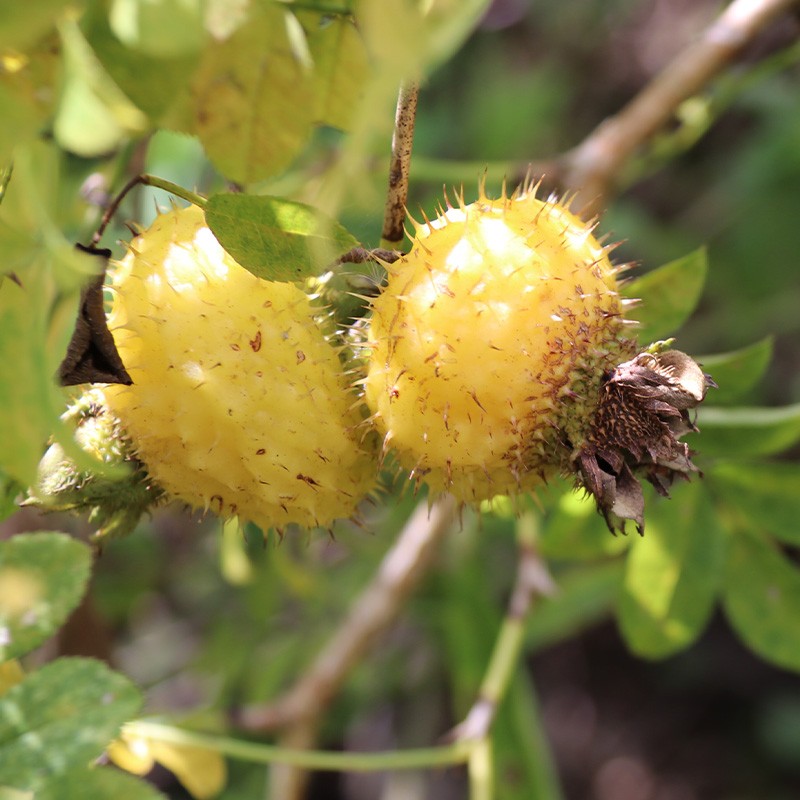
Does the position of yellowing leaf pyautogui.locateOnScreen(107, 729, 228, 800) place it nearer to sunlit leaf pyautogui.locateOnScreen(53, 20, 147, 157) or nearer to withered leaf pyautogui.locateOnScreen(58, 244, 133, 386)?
withered leaf pyautogui.locateOnScreen(58, 244, 133, 386)

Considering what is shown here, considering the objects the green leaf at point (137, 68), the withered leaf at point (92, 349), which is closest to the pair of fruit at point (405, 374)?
the withered leaf at point (92, 349)

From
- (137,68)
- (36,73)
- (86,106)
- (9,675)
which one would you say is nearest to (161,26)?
(137,68)

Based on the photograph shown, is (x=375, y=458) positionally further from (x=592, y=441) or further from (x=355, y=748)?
(x=355, y=748)

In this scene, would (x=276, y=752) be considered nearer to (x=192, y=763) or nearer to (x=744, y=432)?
(x=192, y=763)

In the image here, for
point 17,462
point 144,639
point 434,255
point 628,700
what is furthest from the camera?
point 628,700

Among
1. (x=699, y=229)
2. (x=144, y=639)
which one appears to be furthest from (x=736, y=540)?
(x=144, y=639)

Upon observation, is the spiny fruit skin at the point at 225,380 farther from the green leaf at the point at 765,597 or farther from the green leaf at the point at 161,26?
the green leaf at the point at 765,597
